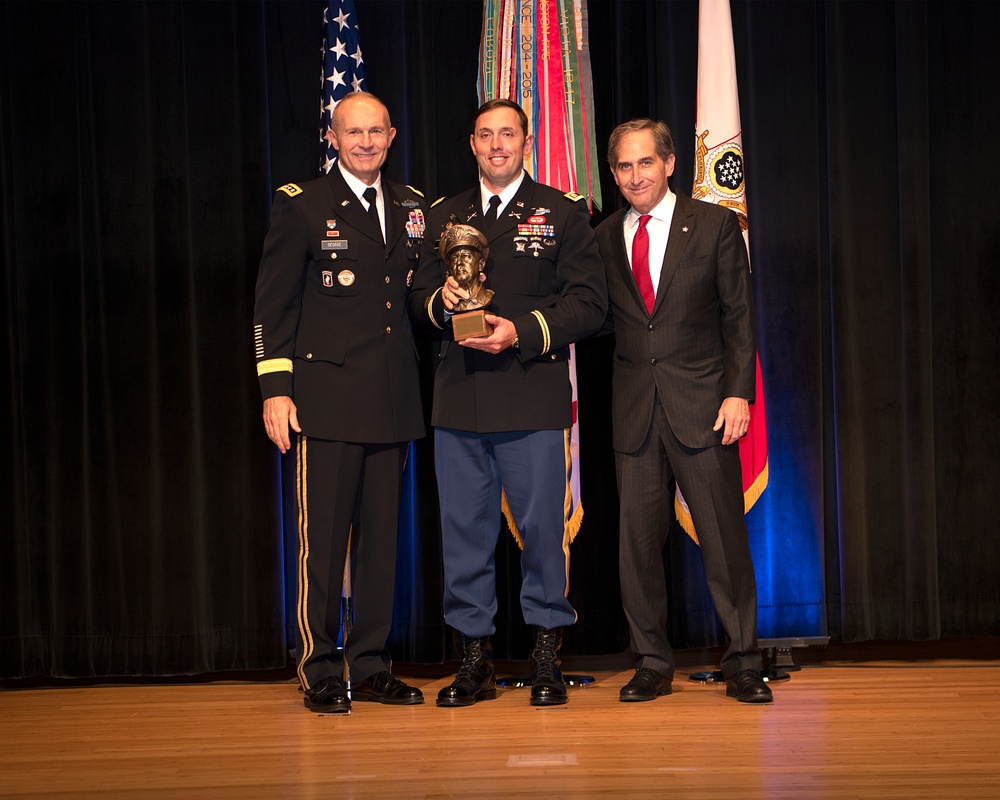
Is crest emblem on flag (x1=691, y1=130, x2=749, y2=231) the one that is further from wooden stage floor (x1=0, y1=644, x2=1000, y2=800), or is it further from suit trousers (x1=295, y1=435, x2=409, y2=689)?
wooden stage floor (x1=0, y1=644, x2=1000, y2=800)

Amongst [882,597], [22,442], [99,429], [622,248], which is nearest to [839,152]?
[622,248]

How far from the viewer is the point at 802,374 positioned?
3660 millimetres

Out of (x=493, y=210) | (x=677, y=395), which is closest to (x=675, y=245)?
(x=677, y=395)

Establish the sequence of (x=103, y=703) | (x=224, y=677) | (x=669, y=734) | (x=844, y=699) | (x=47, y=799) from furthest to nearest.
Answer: (x=224, y=677) → (x=103, y=703) → (x=844, y=699) → (x=669, y=734) → (x=47, y=799)

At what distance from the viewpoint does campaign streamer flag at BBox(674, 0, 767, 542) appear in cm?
338

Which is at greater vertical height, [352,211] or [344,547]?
[352,211]

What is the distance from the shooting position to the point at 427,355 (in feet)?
12.2

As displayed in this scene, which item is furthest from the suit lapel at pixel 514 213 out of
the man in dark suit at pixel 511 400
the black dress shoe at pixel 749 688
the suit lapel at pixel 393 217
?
the black dress shoe at pixel 749 688

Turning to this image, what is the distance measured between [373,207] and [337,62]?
0.75 m

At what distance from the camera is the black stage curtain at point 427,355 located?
3.65 meters

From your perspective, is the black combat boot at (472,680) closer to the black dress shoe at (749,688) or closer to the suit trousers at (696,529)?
the suit trousers at (696,529)

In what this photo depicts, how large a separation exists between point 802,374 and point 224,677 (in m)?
2.43

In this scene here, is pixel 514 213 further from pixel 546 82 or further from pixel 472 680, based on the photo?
pixel 472 680

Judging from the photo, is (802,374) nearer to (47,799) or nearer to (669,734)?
(669,734)
